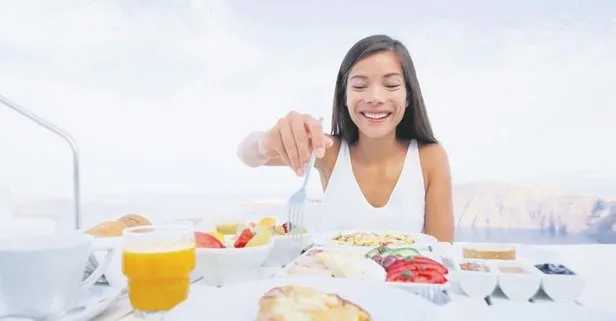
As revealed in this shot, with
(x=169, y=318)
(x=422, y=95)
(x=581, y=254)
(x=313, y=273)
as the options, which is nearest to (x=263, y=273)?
(x=313, y=273)

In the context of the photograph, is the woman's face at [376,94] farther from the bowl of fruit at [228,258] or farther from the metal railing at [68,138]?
the bowl of fruit at [228,258]

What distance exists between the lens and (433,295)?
66cm

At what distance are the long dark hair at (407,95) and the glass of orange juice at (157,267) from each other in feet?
4.33

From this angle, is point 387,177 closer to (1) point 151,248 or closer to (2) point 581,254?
(2) point 581,254

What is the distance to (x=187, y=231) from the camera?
68 cm

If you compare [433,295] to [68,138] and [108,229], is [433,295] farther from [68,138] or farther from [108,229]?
[68,138]

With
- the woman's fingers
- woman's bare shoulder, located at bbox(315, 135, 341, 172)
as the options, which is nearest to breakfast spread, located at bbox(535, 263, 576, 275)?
the woman's fingers

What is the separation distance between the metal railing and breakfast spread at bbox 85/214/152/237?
0.22 meters

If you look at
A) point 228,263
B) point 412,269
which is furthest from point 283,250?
point 412,269

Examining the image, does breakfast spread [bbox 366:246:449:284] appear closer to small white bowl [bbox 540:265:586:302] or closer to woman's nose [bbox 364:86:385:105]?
small white bowl [bbox 540:265:586:302]

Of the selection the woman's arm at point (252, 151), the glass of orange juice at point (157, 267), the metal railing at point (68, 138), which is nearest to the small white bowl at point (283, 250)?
the glass of orange juice at point (157, 267)

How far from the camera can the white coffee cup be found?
558 millimetres

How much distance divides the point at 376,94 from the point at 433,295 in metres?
1.17

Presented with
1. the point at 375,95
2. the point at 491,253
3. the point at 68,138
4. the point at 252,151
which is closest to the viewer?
the point at 491,253
